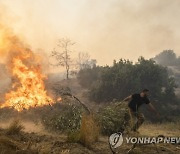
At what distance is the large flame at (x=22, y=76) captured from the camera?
685 inches

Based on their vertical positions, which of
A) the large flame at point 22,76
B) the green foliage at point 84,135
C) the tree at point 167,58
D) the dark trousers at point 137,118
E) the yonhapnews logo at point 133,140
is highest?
the tree at point 167,58

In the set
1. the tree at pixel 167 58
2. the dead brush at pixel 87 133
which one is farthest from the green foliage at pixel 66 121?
the tree at pixel 167 58

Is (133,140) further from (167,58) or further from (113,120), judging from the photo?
(167,58)

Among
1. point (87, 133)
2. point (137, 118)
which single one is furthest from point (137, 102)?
point (87, 133)

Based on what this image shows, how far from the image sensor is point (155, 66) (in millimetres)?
29938

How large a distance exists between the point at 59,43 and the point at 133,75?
19.7 m

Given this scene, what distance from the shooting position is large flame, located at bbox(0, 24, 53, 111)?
57.1 ft

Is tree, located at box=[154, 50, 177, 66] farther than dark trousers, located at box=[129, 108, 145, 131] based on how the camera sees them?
Yes

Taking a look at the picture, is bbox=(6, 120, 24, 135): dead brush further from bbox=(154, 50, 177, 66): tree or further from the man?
bbox=(154, 50, 177, 66): tree

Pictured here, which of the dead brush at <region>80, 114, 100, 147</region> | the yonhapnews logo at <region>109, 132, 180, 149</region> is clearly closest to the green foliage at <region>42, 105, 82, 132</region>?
the dead brush at <region>80, 114, 100, 147</region>

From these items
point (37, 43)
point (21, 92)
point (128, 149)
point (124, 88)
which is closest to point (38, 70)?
point (21, 92)

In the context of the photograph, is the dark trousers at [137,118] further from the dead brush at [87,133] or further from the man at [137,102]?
the dead brush at [87,133]

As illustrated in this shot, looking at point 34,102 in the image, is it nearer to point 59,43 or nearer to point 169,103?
point 169,103

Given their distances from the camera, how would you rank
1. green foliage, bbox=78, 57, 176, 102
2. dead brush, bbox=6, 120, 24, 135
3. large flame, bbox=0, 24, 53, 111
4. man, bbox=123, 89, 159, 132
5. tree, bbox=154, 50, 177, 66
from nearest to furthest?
dead brush, bbox=6, 120, 24, 135, man, bbox=123, 89, 159, 132, large flame, bbox=0, 24, 53, 111, green foliage, bbox=78, 57, 176, 102, tree, bbox=154, 50, 177, 66
